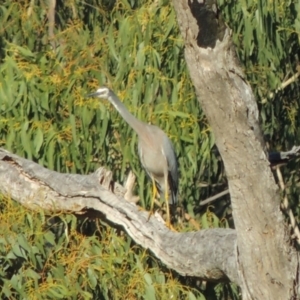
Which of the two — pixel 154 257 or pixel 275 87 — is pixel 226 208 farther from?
pixel 154 257

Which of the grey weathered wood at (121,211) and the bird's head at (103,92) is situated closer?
the grey weathered wood at (121,211)

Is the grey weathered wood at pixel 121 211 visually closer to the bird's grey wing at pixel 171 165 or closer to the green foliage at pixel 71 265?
the green foliage at pixel 71 265

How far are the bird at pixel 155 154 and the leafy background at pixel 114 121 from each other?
0.06 m

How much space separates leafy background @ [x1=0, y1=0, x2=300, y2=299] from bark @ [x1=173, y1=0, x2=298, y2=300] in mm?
1124

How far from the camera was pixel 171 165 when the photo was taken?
18.8 feet

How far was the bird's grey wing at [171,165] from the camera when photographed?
222 inches

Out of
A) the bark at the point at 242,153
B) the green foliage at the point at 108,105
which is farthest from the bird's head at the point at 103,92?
the bark at the point at 242,153

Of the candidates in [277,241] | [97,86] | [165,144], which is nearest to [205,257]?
[277,241]

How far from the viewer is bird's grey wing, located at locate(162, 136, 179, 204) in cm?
564

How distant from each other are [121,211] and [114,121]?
1129 millimetres

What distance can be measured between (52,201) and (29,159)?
0.52 m

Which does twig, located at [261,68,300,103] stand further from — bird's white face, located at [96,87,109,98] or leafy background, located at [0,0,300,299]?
bird's white face, located at [96,87,109,98]

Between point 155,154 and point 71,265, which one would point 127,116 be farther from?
point 71,265

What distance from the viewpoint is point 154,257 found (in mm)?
5051
